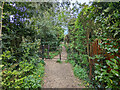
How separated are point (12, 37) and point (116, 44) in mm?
2126

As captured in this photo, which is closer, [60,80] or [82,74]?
[82,74]

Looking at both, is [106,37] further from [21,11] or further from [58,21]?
[58,21]

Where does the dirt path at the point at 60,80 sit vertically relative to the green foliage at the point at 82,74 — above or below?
below

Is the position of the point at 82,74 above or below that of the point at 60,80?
above

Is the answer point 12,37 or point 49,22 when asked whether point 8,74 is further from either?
point 49,22

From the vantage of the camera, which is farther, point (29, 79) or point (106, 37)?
point (29, 79)

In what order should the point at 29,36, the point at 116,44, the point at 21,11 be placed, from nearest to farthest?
the point at 116,44
the point at 21,11
the point at 29,36

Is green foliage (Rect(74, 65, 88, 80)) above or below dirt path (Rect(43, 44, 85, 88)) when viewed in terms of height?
above

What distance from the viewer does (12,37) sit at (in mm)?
1836

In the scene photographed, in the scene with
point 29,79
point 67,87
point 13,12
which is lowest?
point 67,87

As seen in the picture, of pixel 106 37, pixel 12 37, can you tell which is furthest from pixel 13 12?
pixel 106 37

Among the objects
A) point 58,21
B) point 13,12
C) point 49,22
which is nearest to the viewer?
point 13,12

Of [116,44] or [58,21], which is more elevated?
[58,21]

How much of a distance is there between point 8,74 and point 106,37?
208 centimetres
